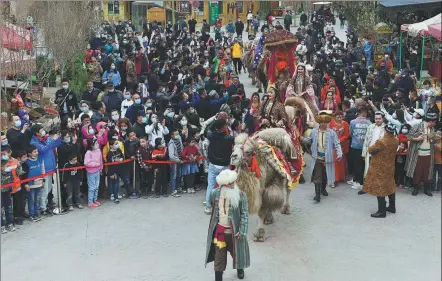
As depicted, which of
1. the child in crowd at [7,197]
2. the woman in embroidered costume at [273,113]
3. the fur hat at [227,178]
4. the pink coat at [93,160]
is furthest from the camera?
the woman in embroidered costume at [273,113]

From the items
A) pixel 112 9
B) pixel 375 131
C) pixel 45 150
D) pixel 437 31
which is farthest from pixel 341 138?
pixel 112 9

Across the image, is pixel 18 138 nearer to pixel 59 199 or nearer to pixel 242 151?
pixel 59 199

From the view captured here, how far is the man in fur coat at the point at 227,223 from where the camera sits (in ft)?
23.2

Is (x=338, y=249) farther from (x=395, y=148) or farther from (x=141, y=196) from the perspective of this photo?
(x=141, y=196)

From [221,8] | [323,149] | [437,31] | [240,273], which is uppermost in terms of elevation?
[221,8]

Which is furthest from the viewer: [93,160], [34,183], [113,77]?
[113,77]

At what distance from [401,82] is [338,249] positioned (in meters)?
7.15

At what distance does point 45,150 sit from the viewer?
9461 mm

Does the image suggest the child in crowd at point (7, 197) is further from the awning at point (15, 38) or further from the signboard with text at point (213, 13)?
the signboard with text at point (213, 13)

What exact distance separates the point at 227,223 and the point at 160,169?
351 centimetres

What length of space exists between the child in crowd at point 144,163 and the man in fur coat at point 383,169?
3648mm

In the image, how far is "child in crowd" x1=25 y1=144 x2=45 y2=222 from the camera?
9227mm

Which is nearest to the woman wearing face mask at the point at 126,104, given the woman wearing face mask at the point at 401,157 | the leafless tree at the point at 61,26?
the leafless tree at the point at 61,26

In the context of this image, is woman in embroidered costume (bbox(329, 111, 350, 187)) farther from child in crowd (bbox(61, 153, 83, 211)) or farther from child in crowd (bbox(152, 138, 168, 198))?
child in crowd (bbox(61, 153, 83, 211))
